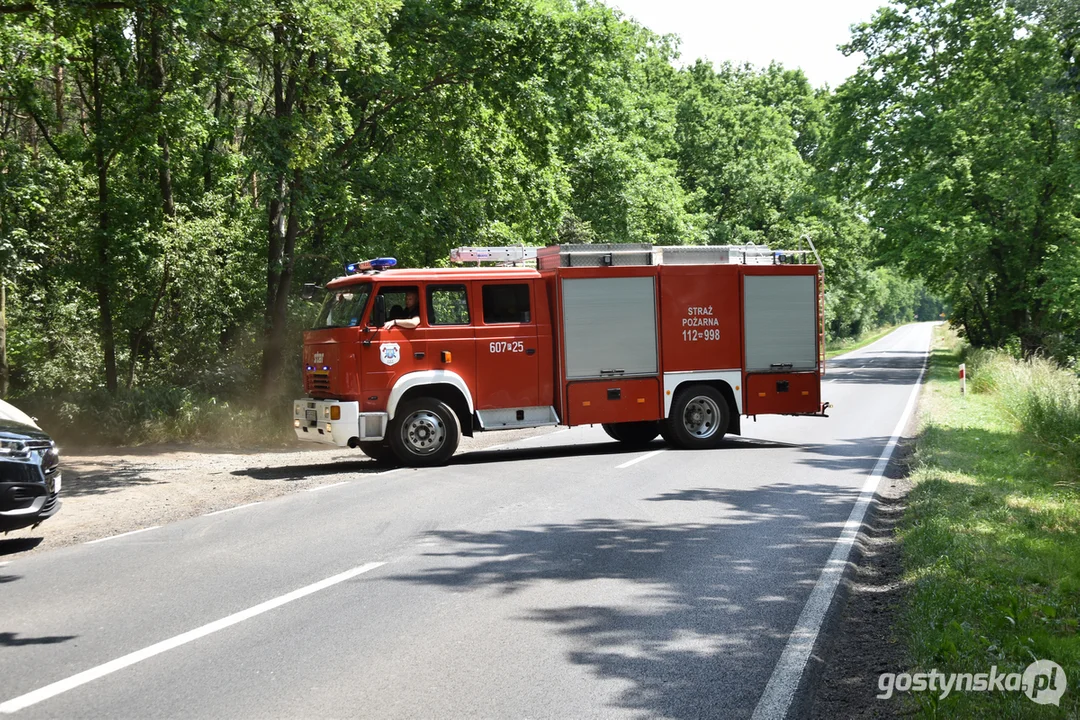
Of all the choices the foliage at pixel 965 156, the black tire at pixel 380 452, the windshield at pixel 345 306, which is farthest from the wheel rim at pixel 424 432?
the foliage at pixel 965 156

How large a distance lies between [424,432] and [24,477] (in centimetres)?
643

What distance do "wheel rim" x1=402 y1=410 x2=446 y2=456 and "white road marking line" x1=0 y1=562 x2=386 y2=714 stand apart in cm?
645

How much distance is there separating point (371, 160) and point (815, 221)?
30836 mm

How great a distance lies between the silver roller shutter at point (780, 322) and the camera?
16.2 meters

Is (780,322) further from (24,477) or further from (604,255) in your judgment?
(24,477)

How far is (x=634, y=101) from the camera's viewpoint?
3944 centimetres

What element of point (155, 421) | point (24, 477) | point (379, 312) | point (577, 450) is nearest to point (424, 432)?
point (379, 312)

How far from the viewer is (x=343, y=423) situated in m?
13.6

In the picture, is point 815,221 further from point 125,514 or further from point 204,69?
point 125,514

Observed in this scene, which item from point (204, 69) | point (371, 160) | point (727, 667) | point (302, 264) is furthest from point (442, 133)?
point (727, 667)

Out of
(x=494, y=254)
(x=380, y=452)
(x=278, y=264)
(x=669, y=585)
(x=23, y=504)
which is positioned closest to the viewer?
(x=669, y=585)

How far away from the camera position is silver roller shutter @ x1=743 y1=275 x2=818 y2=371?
16.2 m

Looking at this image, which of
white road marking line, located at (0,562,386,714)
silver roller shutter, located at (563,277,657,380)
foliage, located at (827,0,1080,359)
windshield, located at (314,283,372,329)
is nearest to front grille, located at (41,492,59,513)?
white road marking line, located at (0,562,386,714)

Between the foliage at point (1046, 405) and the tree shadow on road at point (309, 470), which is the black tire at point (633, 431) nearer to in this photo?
the tree shadow on road at point (309, 470)
